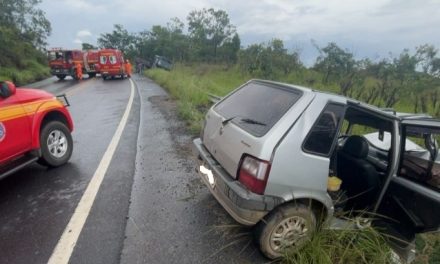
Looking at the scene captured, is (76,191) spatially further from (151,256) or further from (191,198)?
(151,256)

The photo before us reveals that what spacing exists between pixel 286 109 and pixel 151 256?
Answer: 1889 millimetres

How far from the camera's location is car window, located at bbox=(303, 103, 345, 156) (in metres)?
2.78

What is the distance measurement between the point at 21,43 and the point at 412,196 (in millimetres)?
35709

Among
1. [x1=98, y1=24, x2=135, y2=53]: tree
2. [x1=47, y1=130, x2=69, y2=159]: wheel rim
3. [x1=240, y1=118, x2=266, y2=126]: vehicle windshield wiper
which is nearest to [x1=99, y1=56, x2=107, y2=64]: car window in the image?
[x1=47, y1=130, x2=69, y2=159]: wheel rim

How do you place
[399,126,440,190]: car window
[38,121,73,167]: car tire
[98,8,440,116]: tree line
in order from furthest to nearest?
[98,8,440,116]: tree line
[38,121,73,167]: car tire
[399,126,440,190]: car window

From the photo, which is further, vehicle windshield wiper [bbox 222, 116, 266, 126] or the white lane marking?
vehicle windshield wiper [bbox 222, 116, 266, 126]

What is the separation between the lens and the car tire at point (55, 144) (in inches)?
182

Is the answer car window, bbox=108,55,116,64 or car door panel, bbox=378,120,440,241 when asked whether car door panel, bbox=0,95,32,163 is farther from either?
car window, bbox=108,55,116,64

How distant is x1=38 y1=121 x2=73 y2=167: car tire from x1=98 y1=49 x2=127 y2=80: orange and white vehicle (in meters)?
21.1

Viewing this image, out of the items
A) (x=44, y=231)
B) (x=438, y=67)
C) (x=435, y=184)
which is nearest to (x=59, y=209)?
(x=44, y=231)

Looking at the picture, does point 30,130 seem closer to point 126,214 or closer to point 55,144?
point 55,144

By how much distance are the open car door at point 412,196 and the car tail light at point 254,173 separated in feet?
5.19

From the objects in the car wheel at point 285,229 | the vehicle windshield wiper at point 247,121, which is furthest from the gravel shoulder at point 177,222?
the vehicle windshield wiper at point 247,121

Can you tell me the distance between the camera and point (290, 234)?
116 inches
